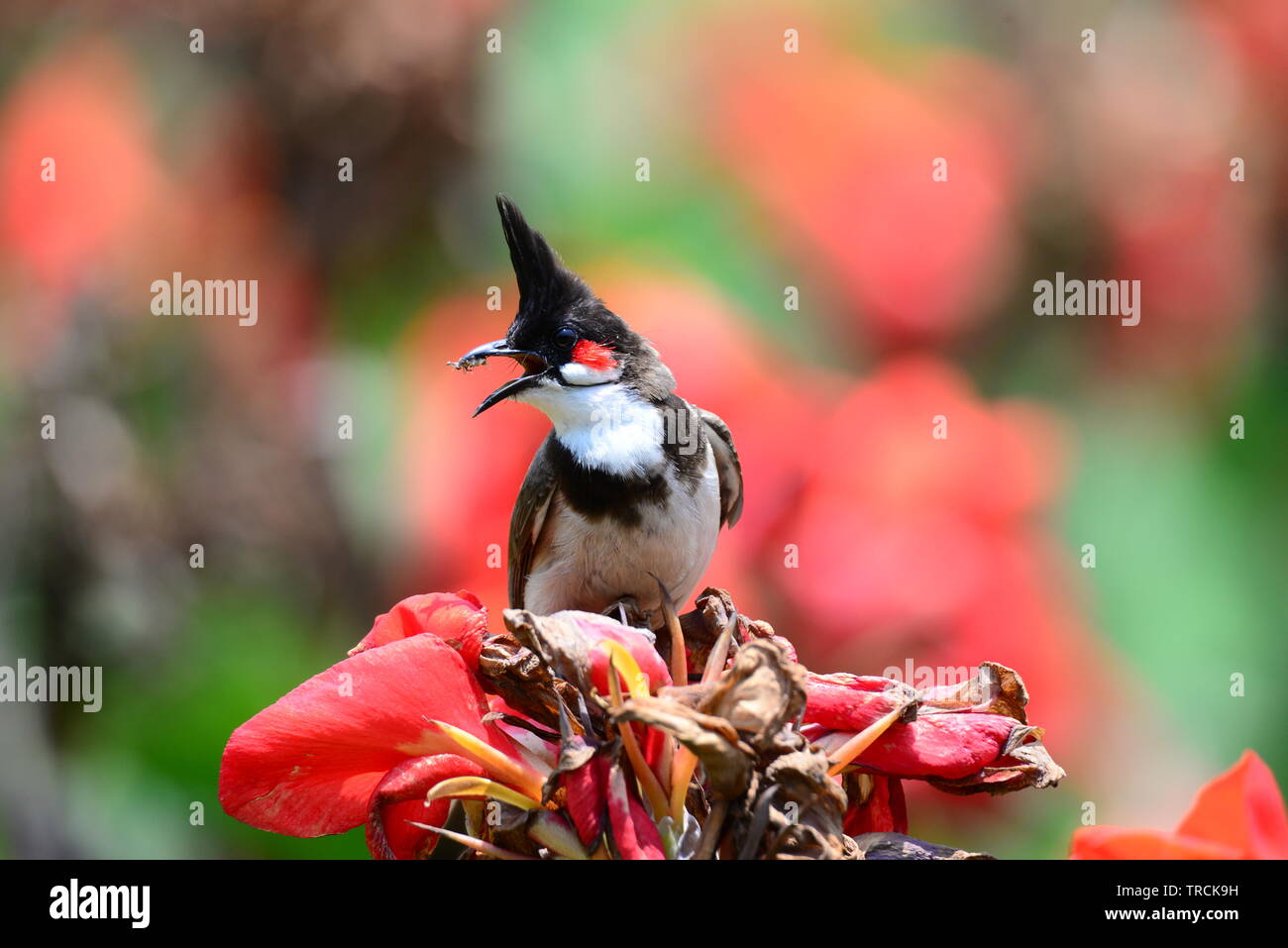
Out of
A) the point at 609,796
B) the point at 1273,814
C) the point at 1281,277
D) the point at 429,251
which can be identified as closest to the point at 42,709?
the point at 429,251

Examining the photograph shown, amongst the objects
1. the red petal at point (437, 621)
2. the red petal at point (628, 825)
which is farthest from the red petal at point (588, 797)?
the red petal at point (437, 621)

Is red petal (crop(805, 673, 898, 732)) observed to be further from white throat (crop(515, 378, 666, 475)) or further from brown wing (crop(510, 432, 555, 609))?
brown wing (crop(510, 432, 555, 609))

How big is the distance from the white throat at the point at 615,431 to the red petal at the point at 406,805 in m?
0.82

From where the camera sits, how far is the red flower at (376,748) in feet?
2.71

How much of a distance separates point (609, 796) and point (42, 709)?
1.56 meters

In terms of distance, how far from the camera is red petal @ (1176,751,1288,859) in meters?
0.62

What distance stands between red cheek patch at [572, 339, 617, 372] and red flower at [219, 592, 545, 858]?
757mm

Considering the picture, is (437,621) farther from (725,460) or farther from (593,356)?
(725,460)

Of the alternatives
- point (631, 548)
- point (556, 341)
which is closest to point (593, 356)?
point (556, 341)

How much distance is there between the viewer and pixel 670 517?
1.68 meters

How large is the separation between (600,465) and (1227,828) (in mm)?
1136

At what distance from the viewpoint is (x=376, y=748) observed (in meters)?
0.86
